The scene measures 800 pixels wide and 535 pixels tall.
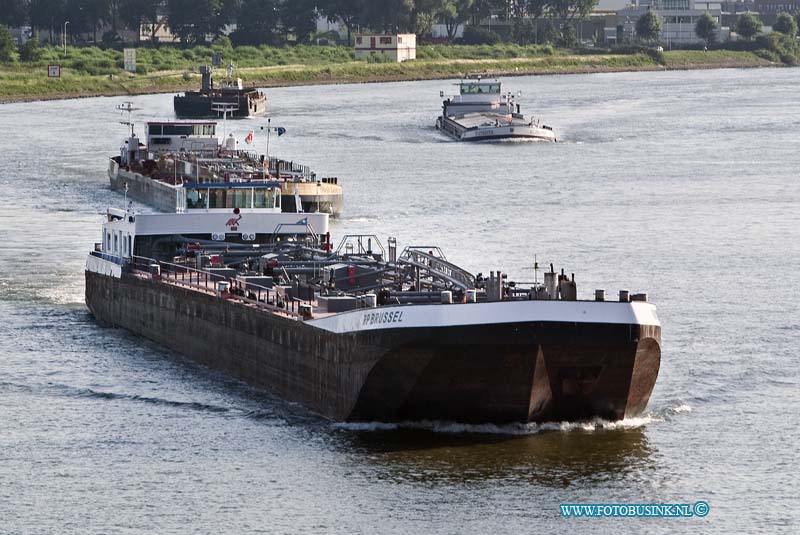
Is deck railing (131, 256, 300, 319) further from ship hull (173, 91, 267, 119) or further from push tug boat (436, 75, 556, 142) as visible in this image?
ship hull (173, 91, 267, 119)

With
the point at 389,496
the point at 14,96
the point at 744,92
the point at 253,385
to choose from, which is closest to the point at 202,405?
the point at 253,385

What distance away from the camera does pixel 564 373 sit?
1292 inches

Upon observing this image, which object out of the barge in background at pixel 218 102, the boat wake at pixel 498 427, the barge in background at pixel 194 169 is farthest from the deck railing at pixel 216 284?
the barge in background at pixel 218 102

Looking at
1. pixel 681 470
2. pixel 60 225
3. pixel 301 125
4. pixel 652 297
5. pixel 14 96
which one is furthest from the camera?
pixel 14 96

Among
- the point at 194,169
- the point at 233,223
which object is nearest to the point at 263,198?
the point at 233,223

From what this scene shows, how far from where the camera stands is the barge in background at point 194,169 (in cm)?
7088

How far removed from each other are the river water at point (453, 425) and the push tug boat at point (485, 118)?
2272 cm

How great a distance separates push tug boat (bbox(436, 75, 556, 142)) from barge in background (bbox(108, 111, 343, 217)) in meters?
24.2

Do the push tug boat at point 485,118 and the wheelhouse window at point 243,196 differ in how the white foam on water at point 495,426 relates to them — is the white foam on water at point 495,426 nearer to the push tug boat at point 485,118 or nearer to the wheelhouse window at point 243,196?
the wheelhouse window at point 243,196

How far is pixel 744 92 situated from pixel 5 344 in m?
126

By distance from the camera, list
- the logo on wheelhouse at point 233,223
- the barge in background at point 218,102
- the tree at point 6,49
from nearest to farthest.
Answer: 1. the logo on wheelhouse at point 233,223
2. the barge in background at point 218,102
3. the tree at point 6,49

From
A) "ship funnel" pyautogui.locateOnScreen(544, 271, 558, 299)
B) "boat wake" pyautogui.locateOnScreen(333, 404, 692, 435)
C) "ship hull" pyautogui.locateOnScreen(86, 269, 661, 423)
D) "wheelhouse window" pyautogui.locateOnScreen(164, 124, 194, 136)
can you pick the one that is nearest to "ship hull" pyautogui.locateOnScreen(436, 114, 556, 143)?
A: "wheelhouse window" pyautogui.locateOnScreen(164, 124, 194, 136)

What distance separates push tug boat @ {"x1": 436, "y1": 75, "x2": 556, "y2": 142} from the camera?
110 metres

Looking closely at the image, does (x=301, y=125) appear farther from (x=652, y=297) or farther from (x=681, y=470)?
(x=681, y=470)
